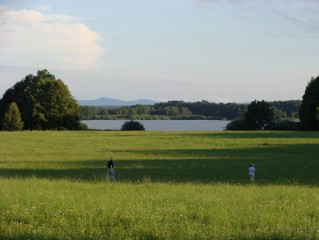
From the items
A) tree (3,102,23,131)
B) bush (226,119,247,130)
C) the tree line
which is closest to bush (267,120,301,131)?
the tree line

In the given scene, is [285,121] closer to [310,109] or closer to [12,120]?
[310,109]

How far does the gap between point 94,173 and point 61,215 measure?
1846 centimetres

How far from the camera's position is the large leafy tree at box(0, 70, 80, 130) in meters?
106

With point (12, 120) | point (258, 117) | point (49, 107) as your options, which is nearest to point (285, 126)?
point (258, 117)

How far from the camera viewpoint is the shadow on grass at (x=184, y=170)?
2683cm

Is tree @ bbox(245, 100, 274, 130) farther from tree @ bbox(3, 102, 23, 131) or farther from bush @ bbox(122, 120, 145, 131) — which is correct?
tree @ bbox(3, 102, 23, 131)

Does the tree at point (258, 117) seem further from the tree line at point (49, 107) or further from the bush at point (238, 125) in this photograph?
the bush at point (238, 125)

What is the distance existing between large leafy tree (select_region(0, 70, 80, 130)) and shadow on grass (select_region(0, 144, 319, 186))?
216 ft

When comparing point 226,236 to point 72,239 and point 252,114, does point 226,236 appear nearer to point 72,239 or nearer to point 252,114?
point 72,239

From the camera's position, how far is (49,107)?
106m

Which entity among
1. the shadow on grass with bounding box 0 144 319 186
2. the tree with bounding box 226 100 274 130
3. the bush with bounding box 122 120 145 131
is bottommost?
the shadow on grass with bounding box 0 144 319 186

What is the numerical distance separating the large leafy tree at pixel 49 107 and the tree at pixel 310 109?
48258 millimetres

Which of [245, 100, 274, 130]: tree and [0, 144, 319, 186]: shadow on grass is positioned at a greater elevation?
[245, 100, 274, 130]: tree

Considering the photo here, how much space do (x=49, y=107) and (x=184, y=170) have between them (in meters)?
77.7
